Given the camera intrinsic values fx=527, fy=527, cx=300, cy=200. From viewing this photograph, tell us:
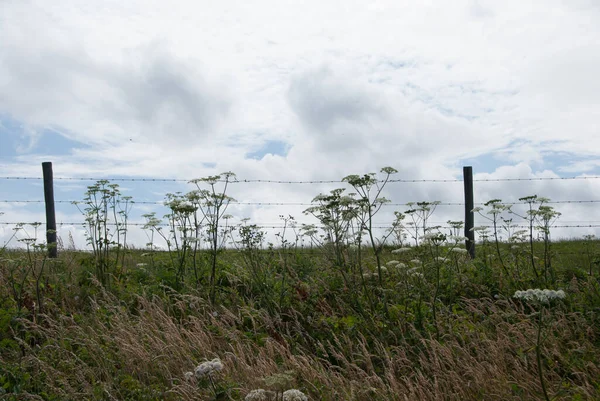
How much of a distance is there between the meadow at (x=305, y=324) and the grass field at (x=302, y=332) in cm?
2

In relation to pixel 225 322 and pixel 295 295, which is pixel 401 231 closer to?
pixel 295 295

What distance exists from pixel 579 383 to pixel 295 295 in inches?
137

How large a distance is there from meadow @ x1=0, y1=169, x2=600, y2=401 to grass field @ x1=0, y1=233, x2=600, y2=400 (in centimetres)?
2

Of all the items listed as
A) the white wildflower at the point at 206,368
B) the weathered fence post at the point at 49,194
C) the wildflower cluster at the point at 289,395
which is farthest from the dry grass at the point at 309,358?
the weathered fence post at the point at 49,194

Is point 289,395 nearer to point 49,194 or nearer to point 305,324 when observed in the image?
point 305,324

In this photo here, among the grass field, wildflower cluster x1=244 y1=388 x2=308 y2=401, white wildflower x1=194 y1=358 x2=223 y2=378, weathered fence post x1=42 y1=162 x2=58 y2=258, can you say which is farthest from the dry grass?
weathered fence post x1=42 y1=162 x2=58 y2=258

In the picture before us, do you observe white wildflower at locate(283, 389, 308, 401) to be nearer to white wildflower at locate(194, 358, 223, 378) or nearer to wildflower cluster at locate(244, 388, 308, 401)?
wildflower cluster at locate(244, 388, 308, 401)

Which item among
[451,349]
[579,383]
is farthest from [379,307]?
[579,383]

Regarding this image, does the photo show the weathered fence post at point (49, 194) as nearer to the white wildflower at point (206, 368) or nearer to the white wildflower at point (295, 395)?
the white wildflower at point (206, 368)

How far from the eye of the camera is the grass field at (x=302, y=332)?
4.85 meters

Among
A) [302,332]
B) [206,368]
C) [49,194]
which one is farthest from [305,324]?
[49,194]

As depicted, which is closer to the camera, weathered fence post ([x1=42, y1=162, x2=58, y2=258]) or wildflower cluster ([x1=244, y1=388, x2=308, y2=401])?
wildflower cluster ([x1=244, y1=388, x2=308, y2=401])

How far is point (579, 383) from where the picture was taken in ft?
17.0

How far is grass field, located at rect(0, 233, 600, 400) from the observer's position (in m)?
4.85
